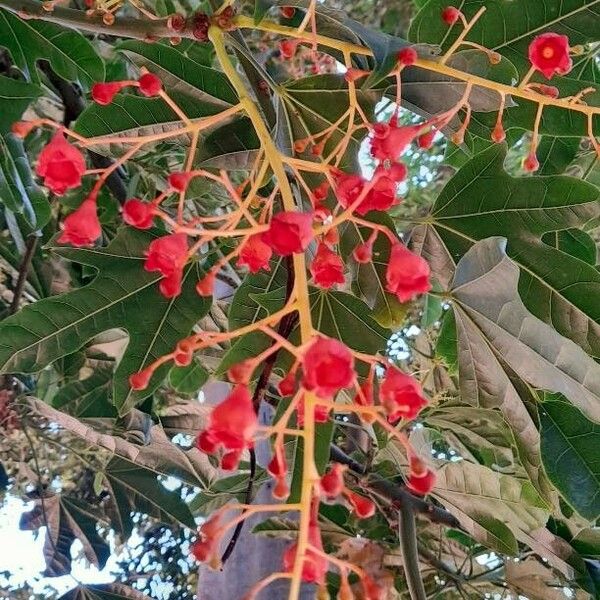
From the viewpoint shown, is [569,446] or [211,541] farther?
[569,446]

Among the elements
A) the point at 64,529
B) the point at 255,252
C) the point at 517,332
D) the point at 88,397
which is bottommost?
the point at 64,529

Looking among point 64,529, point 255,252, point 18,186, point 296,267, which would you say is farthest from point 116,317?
point 64,529

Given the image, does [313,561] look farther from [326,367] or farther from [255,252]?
[255,252]

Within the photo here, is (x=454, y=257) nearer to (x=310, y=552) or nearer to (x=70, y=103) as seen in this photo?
(x=310, y=552)

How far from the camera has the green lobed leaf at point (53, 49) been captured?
0.87 metres

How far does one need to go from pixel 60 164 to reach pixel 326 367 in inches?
8.6

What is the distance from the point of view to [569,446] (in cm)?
71

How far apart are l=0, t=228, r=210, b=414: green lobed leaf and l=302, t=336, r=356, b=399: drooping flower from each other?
0.45 meters

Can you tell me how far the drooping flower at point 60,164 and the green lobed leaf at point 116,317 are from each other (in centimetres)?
32

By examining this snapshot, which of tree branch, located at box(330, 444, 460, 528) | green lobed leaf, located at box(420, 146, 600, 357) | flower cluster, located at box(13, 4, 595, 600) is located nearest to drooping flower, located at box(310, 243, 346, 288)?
flower cluster, located at box(13, 4, 595, 600)

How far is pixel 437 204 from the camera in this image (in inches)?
30.4

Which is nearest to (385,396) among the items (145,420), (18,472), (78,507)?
(145,420)

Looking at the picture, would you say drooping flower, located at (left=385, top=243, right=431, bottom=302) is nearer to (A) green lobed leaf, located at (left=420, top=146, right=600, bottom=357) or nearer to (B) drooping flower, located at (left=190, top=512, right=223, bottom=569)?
(B) drooping flower, located at (left=190, top=512, right=223, bottom=569)

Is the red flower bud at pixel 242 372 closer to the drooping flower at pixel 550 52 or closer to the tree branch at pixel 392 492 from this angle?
the drooping flower at pixel 550 52
